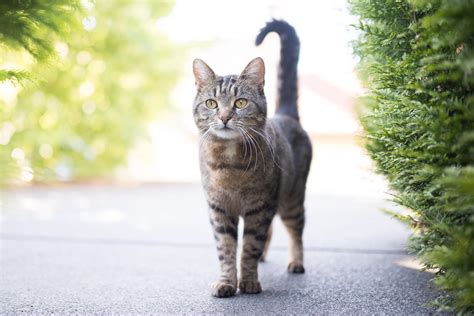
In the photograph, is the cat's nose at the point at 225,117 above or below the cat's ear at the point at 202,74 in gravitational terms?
below

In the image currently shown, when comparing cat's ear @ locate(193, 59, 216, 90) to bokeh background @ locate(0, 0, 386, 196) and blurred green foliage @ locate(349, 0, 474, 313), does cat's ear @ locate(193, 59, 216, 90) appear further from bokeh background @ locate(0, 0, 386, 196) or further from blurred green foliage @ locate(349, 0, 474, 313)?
bokeh background @ locate(0, 0, 386, 196)

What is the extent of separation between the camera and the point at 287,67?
2.18 metres

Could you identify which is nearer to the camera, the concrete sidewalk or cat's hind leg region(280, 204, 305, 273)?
the concrete sidewalk

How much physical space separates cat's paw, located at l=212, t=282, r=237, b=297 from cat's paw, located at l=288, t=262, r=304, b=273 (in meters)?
0.41

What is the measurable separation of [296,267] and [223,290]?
47 centimetres

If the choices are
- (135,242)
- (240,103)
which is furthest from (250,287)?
(135,242)

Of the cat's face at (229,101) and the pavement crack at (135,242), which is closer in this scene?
the cat's face at (229,101)

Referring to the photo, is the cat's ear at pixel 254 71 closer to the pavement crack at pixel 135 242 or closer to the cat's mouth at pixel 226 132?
the cat's mouth at pixel 226 132

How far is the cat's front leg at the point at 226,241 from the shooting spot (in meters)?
1.70

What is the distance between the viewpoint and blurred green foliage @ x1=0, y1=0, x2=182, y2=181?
541 centimetres

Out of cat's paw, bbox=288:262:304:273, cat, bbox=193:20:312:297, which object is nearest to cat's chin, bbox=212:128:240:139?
cat, bbox=193:20:312:297

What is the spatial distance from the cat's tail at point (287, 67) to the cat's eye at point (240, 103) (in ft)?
1.33

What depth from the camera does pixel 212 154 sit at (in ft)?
5.74

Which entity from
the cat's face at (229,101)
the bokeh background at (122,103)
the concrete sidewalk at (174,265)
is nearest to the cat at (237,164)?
the cat's face at (229,101)
